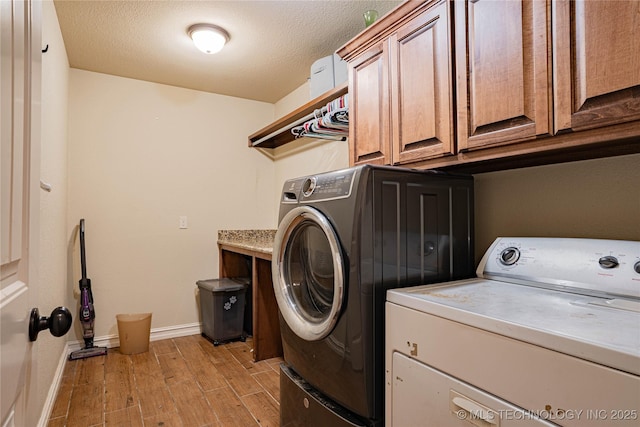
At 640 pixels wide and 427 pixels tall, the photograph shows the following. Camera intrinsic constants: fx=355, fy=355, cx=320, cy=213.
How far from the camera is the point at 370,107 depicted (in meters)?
1.82

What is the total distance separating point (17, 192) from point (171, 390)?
202cm

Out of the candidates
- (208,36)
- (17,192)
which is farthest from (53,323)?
(208,36)

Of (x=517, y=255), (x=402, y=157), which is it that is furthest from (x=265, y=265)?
(x=517, y=255)

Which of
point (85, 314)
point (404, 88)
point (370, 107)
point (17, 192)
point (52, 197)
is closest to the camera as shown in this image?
point (17, 192)

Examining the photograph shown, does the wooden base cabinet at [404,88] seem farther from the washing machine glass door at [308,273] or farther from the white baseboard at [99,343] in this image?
the white baseboard at [99,343]

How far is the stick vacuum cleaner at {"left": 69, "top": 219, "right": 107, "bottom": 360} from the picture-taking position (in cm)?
273

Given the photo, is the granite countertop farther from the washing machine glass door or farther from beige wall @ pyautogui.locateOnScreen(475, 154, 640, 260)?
beige wall @ pyautogui.locateOnScreen(475, 154, 640, 260)

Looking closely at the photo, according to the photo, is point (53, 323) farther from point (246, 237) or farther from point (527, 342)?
point (246, 237)

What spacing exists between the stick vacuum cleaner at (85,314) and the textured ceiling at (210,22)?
136 cm

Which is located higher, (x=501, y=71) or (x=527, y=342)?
(x=501, y=71)

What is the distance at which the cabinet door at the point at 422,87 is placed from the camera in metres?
1.41

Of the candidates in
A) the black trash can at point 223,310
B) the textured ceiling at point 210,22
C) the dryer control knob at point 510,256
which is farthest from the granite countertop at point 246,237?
the dryer control knob at point 510,256

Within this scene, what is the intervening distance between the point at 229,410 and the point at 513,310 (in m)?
1.71

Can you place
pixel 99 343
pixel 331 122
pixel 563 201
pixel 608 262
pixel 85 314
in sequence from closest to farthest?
1. pixel 608 262
2. pixel 563 201
3. pixel 331 122
4. pixel 85 314
5. pixel 99 343
